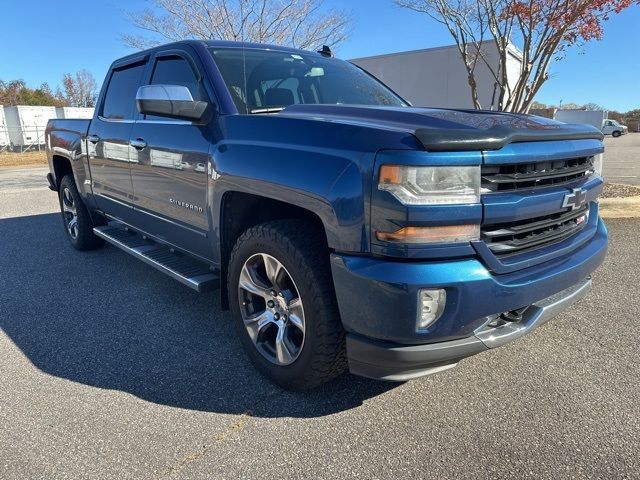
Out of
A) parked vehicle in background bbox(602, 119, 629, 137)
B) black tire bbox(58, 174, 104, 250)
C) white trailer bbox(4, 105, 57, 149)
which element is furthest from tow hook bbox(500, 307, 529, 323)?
parked vehicle in background bbox(602, 119, 629, 137)

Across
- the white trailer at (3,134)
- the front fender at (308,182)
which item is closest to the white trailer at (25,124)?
the white trailer at (3,134)

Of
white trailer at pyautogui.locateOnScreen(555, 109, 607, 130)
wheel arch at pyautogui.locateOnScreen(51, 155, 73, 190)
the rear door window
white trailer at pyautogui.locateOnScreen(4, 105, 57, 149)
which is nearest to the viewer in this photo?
the rear door window

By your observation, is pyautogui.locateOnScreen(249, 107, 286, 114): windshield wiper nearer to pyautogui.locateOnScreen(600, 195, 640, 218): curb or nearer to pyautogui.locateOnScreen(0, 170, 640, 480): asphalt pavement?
pyautogui.locateOnScreen(0, 170, 640, 480): asphalt pavement

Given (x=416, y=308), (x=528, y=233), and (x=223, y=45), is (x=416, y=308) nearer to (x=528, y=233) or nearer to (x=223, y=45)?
(x=528, y=233)

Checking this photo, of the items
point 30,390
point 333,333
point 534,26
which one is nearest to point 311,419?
point 333,333

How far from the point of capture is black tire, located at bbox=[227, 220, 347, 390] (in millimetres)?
2240

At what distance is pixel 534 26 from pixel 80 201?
22.5ft

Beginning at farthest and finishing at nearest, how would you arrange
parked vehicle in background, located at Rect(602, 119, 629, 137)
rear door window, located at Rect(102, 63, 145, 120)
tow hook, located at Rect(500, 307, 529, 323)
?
parked vehicle in background, located at Rect(602, 119, 629, 137) → rear door window, located at Rect(102, 63, 145, 120) → tow hook, located at Rect(500, 307, 529, 323)

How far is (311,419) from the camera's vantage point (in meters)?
2.38

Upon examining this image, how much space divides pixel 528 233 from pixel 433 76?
16.9 meters

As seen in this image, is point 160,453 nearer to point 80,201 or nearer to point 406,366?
point 406,366

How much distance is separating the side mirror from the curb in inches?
241

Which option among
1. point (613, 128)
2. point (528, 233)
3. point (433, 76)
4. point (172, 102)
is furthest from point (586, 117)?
point (172, 102)

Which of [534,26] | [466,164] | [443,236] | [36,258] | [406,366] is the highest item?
[534,26]
